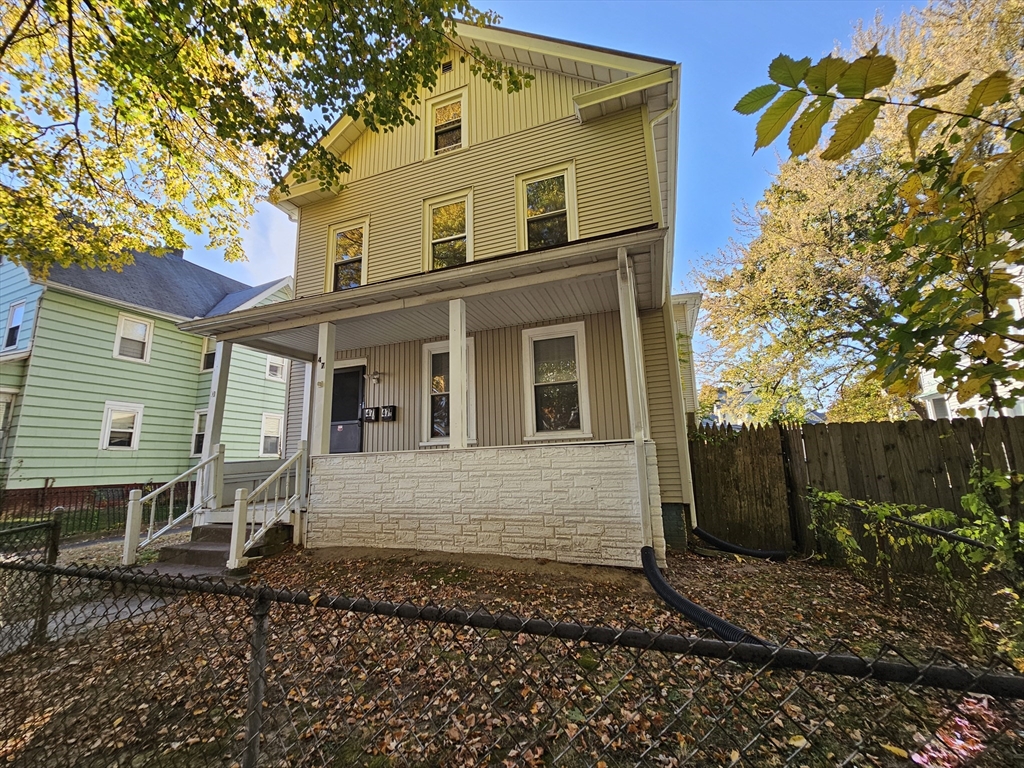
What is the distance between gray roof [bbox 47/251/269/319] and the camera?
11.3m

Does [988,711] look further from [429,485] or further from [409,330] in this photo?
[409,330]

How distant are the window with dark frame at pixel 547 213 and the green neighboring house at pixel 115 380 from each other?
7.49m

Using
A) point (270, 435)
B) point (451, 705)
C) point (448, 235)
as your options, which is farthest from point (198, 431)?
point (451, 705)

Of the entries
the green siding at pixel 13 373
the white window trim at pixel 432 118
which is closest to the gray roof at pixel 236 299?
the green siding at pixel 13 373

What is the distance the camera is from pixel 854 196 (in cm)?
1073

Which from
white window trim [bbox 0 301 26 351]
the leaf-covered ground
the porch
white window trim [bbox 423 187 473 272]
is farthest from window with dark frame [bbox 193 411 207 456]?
white window trim [bbox 423 187 473 272]

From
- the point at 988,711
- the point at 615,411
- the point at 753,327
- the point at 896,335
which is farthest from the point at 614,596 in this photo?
the point at 753,327

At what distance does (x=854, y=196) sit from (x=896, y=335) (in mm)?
12937

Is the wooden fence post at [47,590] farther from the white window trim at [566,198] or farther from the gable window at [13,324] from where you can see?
the gable window at [13,324]

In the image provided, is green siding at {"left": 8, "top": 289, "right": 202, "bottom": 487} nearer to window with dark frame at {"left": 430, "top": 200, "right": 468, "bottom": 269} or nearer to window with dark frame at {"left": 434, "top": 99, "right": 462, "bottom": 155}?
window with dark frame at {"left": 430, "top": 200, "right": 468, "bottom": 269}

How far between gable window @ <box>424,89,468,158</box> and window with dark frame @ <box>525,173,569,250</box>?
219cm

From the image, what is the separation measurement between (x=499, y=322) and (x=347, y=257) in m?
3.74

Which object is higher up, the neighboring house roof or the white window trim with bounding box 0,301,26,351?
the neighboring house roof

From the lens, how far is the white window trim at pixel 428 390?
7.39 m
